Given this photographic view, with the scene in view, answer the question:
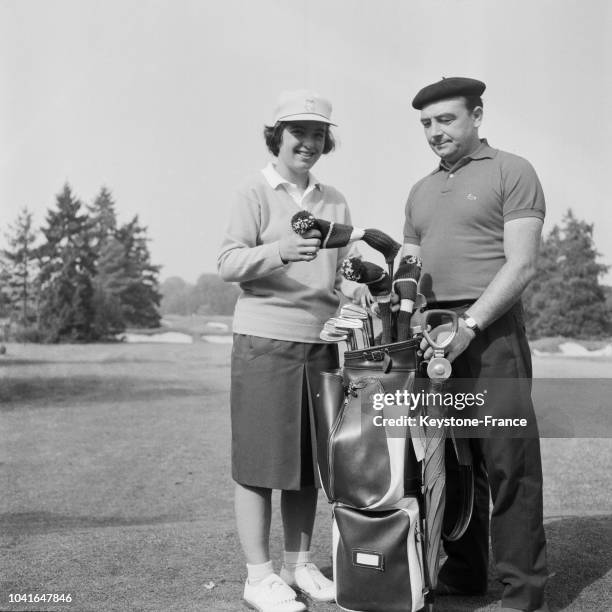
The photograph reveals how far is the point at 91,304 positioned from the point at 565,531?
8.76 metres

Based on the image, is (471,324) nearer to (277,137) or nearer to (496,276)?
(496,276)

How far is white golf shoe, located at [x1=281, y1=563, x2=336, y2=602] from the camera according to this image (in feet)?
8.73

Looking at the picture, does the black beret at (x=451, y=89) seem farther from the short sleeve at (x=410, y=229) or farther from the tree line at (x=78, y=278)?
the tree line at (x=78, y=278)

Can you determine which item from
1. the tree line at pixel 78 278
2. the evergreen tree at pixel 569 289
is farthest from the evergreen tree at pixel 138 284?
the evergreen tree at pixel 569 289

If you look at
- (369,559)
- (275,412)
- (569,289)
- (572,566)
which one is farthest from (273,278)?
(569,289)

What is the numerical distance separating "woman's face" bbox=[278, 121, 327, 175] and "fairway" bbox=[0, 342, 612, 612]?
1249 mm

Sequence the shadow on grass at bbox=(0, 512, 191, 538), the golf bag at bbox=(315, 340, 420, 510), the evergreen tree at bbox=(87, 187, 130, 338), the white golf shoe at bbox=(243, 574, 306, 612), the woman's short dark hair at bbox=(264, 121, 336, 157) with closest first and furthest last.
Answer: the golf bag at bbox=(315, 340, 420, 510) → the white golf shoe at bbox=(243, 574, 306, 612) → the woman's short dark hair at bbox=(264, 121, 336, 157) → the shadow on grass at bbox=(0, 512, 191, 538) → the evergreen tree at bbox=(87, 187, 130, 338)

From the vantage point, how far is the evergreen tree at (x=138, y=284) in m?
10.7

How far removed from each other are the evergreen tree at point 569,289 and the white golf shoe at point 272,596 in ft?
19.7

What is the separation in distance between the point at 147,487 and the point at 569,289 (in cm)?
509

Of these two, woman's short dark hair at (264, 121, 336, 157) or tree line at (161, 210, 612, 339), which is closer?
woman's short dark hair at (264, 121, 336, 157)

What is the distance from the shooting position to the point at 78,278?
11047 millimetres

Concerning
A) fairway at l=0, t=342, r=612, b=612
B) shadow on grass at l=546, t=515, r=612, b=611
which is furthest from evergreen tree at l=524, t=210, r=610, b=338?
shadow on grass at l=546, t=515, r=612, b=611

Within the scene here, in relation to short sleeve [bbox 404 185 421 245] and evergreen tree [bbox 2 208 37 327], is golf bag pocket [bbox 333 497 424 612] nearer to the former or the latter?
short sleeve [bbox 404 185 421 245]
